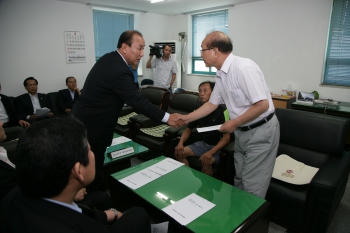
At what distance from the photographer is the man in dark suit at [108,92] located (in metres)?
1.69

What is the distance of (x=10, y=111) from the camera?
3.61 m

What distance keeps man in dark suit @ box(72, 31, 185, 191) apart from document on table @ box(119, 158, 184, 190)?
41 cm

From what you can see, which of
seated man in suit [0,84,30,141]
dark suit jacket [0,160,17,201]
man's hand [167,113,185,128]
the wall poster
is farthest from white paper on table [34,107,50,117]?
dark suit jacket [0,160,17,201]

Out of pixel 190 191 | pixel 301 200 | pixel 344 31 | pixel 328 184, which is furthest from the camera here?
pixel 344 31

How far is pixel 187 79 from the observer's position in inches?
248

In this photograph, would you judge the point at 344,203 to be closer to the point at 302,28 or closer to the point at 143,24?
the point at 302,28

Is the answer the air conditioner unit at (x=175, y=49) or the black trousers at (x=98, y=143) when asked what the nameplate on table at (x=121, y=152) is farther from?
the air conditioner unit at (x=175, y=49)

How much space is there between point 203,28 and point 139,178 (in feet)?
16.5

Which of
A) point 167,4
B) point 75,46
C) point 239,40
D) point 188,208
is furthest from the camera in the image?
point 239,40

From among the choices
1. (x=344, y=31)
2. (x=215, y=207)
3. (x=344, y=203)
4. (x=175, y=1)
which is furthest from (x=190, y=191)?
(x=175, y=1)

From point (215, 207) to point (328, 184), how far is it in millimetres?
908

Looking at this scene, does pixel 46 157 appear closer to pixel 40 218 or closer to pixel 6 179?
pixel 40 218

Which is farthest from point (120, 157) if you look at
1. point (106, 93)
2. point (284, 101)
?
point (284, 101)

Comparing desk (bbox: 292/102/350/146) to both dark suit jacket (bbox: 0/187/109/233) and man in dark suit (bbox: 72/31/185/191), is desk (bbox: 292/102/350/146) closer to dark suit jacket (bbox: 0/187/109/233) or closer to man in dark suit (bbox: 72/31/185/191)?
man in dark suit (bbox: 72/31/185/191)
